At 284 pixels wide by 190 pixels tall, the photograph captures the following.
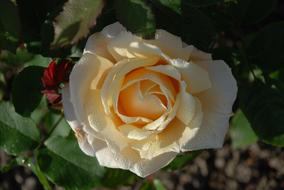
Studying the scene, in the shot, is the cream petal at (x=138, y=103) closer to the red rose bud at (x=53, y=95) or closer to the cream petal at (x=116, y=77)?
the cream petal at (x=116, y=77)

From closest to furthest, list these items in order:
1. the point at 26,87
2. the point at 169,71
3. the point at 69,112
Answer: the point at 169,71
the point at 69,112
the point at 26,87

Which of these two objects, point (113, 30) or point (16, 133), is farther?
point (16, 133)

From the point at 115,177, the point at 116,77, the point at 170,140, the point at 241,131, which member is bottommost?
the point at 241,131

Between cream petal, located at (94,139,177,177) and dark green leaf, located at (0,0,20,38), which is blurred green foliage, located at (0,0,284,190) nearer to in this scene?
dark green leaf, located at (0,0,20,38)

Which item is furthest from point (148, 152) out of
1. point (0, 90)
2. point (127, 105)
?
point (0, 90)

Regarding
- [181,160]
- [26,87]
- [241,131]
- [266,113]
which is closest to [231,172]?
[241,131]

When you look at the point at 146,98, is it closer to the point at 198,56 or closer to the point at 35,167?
the point at 198,56

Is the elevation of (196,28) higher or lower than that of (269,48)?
higher
